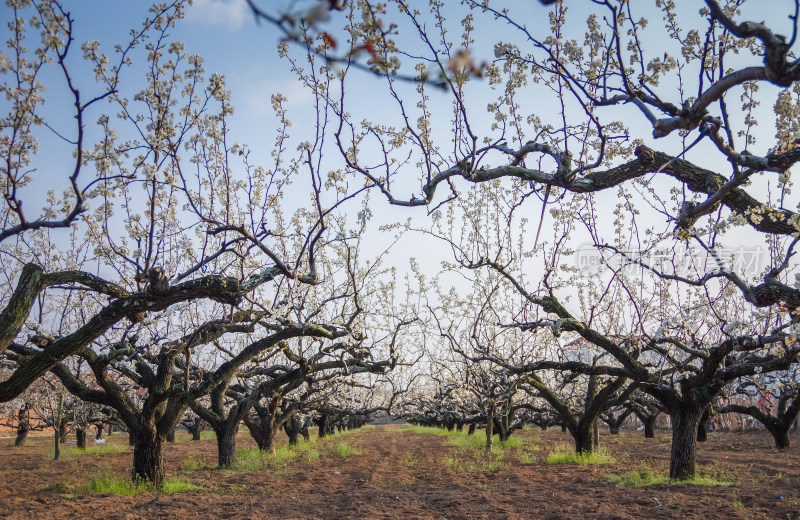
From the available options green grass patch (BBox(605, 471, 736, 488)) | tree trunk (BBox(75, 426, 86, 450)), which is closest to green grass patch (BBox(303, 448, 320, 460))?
green grass patch (BBox(605, 471, 736, 488))

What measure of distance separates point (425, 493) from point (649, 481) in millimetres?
5104

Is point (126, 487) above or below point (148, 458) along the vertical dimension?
below

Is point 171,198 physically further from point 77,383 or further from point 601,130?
point 601,130

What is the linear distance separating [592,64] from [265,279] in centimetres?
553

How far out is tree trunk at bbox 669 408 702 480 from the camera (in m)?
11.2

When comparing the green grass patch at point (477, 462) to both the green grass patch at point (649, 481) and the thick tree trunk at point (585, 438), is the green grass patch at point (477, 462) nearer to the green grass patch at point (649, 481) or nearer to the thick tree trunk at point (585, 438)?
the thick tree trunk at point (585, 438)

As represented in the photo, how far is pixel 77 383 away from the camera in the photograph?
10.8 metres

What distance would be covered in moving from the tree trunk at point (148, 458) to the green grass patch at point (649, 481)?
33.9 feet

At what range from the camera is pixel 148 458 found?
11.5 meters

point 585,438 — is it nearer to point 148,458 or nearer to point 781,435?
point 781,435

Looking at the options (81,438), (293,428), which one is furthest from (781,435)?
(81,438)

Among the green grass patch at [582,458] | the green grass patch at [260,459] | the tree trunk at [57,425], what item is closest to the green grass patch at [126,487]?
the green grass patch at [260,459]

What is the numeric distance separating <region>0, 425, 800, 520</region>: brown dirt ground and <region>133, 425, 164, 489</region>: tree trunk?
0.97 m

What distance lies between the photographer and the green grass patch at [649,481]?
36.2 feet
